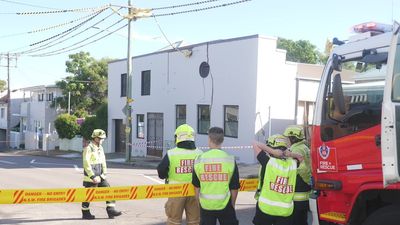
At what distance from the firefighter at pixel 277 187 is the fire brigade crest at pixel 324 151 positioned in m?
0.29

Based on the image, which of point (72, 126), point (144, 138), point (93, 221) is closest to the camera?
point (93, 221)

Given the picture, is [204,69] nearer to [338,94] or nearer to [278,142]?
[278,142]

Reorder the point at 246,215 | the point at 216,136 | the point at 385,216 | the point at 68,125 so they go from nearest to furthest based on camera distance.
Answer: the point at 385,216, the point at 216,136, the point at 246,215, the point at 68,125

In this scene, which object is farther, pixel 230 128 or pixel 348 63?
pixel 230 128

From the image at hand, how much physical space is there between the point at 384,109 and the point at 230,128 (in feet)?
62.0

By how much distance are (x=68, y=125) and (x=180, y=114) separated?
17.1 m

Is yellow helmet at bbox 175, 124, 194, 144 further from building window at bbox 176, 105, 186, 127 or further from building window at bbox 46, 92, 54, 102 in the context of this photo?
building window at bbox 46, 92, 54, 102

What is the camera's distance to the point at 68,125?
41.2 m

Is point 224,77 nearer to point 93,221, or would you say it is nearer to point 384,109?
point 93,221

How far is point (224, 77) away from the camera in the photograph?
23594mm

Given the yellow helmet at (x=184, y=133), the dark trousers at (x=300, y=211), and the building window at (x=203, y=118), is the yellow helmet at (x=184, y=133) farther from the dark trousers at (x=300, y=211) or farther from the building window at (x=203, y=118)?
the building window at (x=203, y=118)

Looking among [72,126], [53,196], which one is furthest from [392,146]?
[72,126]

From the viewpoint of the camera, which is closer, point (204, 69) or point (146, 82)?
point (204, 69)

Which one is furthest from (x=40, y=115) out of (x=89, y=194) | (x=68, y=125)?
(x=89, y=194)
